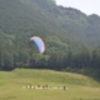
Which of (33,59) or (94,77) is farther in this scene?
(33,59)

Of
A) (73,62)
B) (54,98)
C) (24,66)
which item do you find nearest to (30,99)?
(54,98)

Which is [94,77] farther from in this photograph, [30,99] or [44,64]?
[30,99]

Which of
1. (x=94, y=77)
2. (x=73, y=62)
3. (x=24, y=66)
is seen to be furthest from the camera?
(x=24, y=66)

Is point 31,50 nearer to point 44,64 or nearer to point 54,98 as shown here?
point 44,64

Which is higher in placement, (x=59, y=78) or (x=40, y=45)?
(x=40, y=45)

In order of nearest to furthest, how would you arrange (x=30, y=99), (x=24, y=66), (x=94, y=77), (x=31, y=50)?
(x=30, y=99) → (x=94, y=77) → (x=24, y=66) → (x=31, y=50)

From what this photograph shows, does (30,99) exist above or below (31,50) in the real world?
below

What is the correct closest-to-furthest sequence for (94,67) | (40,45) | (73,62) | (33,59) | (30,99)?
(30,99)
(40,45)
(94,67)
(73,62)
(33,59)

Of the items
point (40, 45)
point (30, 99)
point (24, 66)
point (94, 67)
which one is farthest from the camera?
point (24, 66)

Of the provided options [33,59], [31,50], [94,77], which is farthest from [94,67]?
[31,50]
